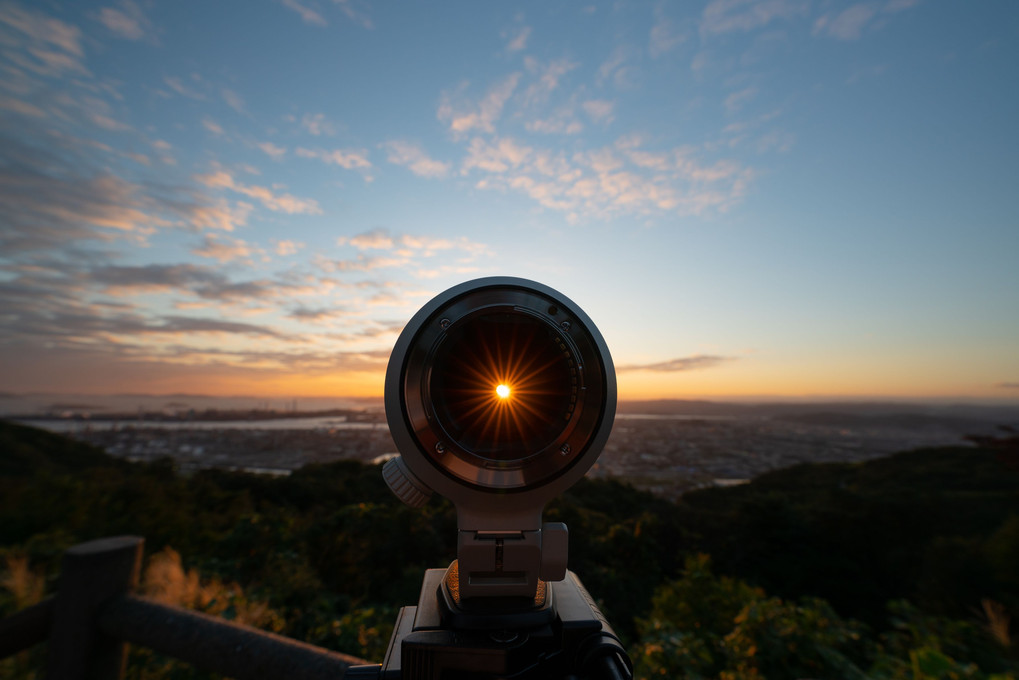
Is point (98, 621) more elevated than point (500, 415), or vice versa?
point (500, 415)

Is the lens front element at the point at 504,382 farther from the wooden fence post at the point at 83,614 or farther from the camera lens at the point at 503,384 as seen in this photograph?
the wooden fence post at the point at 83,614

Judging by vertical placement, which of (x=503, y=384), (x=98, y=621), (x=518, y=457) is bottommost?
(x=98, y=621)

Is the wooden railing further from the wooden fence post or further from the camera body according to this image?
the camera body

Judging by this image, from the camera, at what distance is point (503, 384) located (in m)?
0.87

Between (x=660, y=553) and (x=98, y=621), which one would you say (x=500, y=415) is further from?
(x=660, y=553)

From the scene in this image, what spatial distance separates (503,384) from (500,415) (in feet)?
0.21

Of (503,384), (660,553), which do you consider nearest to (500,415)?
(503,384)

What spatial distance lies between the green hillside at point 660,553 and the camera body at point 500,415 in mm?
1592

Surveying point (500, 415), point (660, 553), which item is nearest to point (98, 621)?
point (500, 415)

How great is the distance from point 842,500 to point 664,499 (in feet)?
15.1

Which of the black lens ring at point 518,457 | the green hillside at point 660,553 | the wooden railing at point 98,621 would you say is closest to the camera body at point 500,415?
the black lens ring at point 518,457

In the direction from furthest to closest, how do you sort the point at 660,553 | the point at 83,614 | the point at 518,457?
the point at 660,553 < the point at 83,614 < the point at 518,457

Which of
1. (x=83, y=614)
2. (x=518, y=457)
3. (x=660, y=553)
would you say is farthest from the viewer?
(x=660, y=553)

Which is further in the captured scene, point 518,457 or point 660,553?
point 660,553
